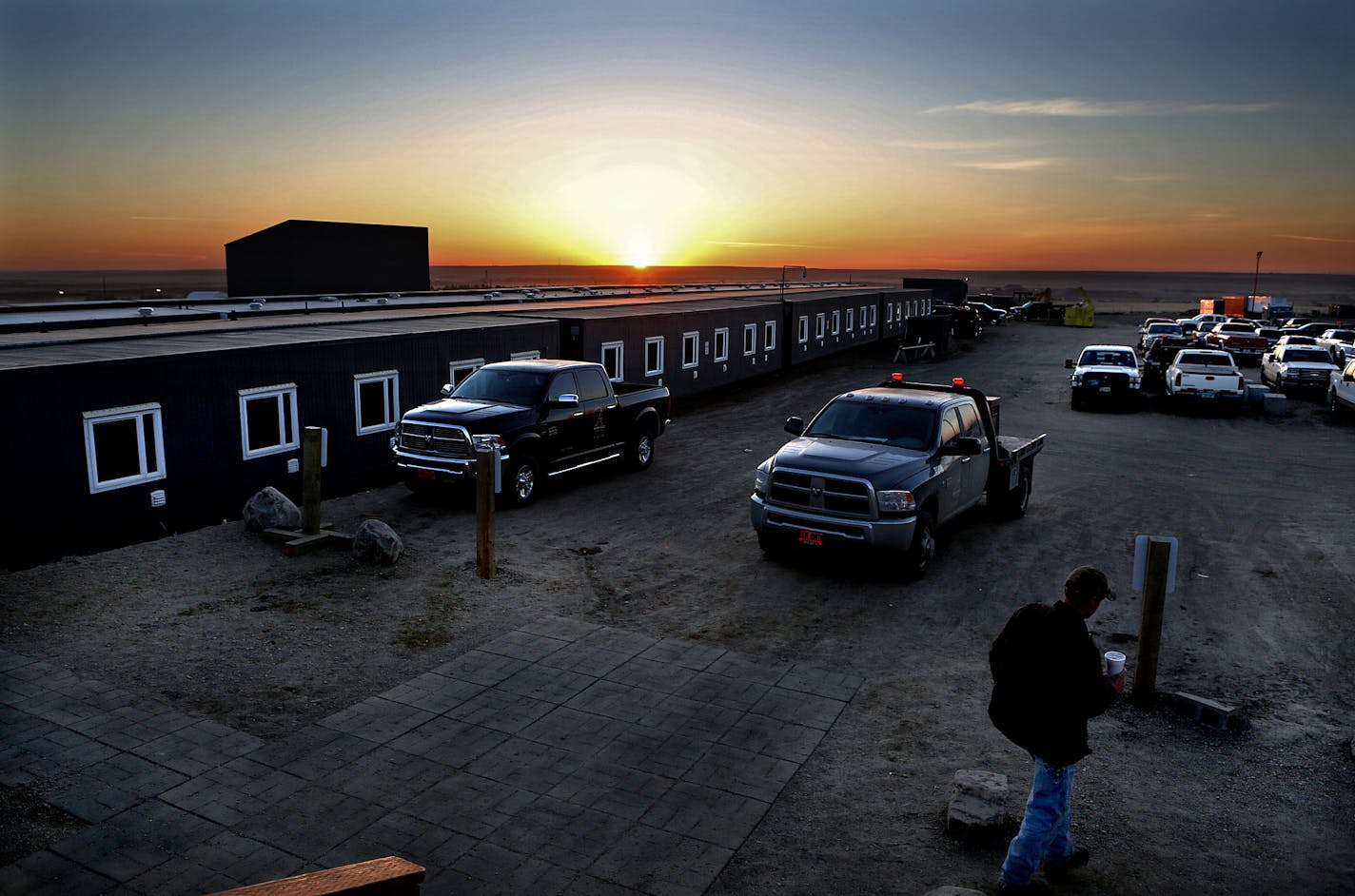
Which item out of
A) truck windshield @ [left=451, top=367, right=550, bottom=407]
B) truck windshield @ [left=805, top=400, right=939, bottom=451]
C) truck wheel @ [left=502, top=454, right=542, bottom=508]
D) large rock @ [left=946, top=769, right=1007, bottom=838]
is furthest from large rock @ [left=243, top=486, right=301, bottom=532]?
large rock @ [left=946, top=769, right=1007, bottom=838]

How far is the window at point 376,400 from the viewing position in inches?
671

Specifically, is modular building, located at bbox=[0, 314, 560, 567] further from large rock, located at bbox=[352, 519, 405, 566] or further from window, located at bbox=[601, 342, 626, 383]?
window, located at bbox=[601, 342, 626, 383]

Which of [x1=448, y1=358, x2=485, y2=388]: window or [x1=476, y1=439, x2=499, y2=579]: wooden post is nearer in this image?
[x1=476, y1=439, x2=499, y2=579]: wooden post

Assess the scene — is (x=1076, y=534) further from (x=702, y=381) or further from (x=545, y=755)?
(x=702, y=381)

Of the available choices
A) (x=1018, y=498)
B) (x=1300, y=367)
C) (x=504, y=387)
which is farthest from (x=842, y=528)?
(x=1300, y=367)

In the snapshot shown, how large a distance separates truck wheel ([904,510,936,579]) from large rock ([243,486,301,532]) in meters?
8.47

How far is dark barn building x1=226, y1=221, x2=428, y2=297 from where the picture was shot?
47781mm

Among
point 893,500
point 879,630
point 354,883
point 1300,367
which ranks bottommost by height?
point 879,630

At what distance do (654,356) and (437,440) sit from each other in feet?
41.8

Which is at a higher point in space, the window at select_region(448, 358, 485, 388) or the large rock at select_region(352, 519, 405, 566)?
the window at select_region(448, 358, 485, 388)

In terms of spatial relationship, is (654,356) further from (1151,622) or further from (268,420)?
(1151,622)

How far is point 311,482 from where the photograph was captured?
13250 mm

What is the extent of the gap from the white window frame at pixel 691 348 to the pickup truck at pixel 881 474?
50.1 ft

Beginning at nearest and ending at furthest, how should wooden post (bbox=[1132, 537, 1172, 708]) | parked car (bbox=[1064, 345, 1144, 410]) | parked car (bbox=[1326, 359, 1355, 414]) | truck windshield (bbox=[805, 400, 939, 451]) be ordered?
wooden post (bbox=[1132, 537, 1172, 708]) < truck windshield (bbox=[805, 400, 939, 451]) < parked car (bbox=[1326, 359, 1355, 414]) < parked car (bbox=[1064, 345, 1144, 410])
